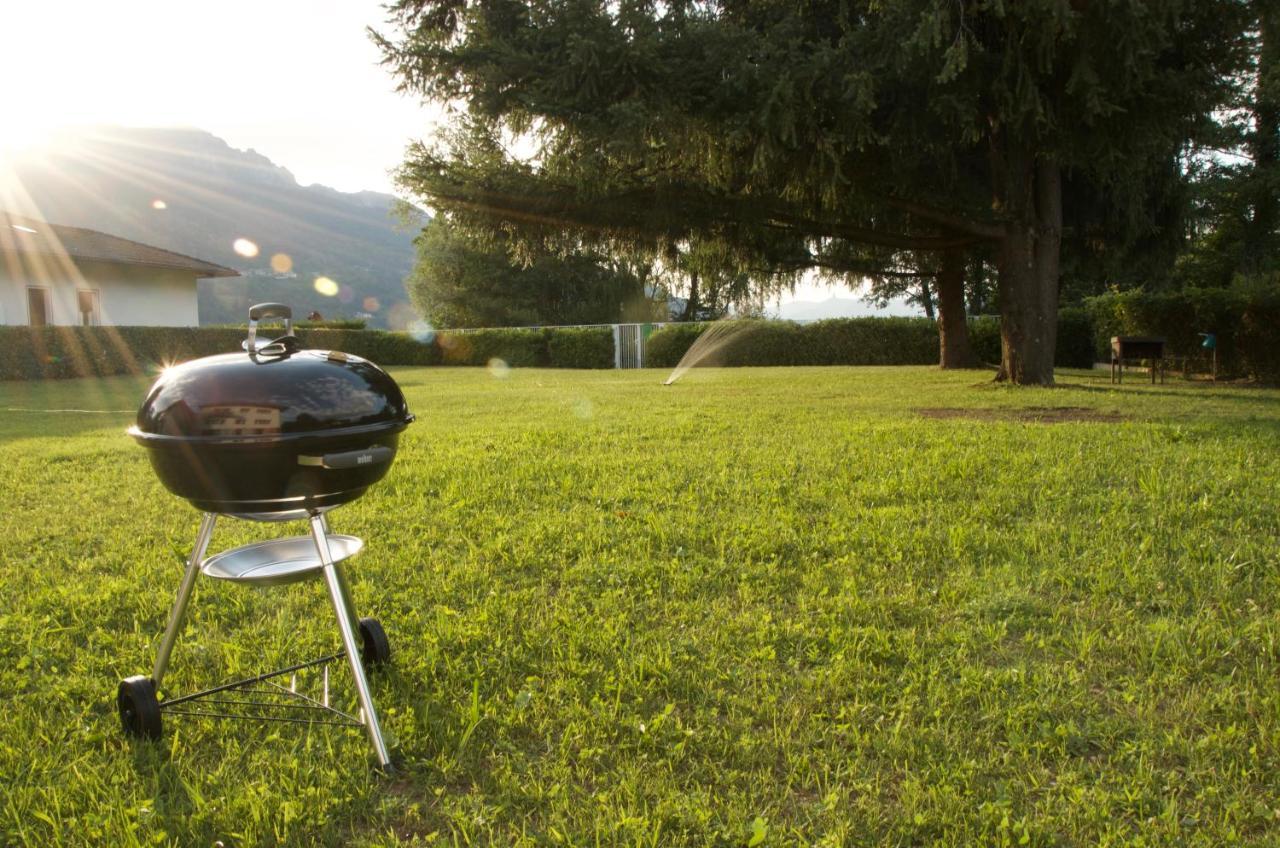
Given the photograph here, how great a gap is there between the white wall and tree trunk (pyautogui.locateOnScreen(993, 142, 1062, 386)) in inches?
832

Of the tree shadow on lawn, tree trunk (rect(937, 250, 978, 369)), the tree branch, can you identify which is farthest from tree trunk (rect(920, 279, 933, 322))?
the tree branch

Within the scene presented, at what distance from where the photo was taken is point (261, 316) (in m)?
2.36

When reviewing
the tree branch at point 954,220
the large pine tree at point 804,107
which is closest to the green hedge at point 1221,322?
the large pine tree at point 804,107

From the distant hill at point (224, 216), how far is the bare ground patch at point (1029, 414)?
7797 centimetres

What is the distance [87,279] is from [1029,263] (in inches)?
895

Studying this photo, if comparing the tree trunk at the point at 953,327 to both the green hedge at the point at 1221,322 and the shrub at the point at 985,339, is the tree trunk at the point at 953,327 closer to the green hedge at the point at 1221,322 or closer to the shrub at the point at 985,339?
the green hedge at the point at 1221,322

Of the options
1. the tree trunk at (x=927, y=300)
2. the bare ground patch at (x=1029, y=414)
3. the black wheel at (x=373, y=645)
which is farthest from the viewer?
the tree trunk at (x=927, y=300)

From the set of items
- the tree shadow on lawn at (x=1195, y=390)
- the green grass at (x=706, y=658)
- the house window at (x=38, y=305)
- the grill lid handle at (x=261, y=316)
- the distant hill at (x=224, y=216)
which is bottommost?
the green grass at (x=706, y=658)

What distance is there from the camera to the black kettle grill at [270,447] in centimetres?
205

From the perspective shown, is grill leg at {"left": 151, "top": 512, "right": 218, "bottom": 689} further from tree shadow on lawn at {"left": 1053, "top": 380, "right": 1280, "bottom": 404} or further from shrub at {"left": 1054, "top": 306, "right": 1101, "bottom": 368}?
shrub at {"left": 1054, "top": 306, "right": 1101, "bottom": 368}

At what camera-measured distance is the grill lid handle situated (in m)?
2.22

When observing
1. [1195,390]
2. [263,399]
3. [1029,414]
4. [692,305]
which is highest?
[692,305]

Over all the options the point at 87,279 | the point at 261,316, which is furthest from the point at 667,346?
the point at 261,316

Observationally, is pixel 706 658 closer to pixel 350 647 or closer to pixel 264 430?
pixel 350 647
